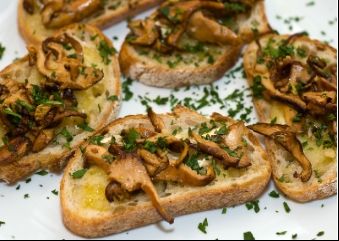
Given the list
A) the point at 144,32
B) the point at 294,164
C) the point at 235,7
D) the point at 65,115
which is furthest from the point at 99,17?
the point at 294,164

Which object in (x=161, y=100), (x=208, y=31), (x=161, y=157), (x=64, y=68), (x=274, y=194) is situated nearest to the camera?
(x=161, y=157)

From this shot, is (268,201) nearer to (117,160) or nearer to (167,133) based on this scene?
(167,133)

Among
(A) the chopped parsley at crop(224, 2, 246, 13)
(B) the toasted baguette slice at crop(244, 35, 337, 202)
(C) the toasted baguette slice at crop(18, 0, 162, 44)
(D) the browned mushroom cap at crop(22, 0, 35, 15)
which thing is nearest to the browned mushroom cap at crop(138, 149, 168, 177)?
(B) the toasted baguette slice at crop(244, 35, 337, 202)

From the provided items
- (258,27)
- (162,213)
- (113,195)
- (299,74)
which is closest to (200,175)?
(162,213)

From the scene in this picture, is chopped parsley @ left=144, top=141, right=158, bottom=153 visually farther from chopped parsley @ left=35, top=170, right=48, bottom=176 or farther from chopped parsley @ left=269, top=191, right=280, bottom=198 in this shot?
chopped parsley @ left=269, top=191, right=280, bottom=198

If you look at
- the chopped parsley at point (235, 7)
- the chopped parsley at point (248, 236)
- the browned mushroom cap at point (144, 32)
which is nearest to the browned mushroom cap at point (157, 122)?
the browned mushroom cap at point (144, 32)

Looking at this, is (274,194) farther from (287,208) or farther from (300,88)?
(300,88)

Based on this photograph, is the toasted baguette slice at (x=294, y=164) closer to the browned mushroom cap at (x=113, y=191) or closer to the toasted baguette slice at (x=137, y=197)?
the toasted baguette slice at (x=137, y=197)
